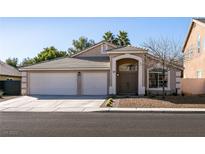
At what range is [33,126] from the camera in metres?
11.2

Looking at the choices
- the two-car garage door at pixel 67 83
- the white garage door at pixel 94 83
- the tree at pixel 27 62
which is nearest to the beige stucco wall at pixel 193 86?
the white garage door at pixel 94 83

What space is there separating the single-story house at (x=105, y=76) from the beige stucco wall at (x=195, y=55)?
14.9 feet

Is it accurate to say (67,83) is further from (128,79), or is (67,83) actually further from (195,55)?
(195,55)

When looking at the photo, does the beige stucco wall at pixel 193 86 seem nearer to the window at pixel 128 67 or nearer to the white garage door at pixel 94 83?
the window at pixel 128 67

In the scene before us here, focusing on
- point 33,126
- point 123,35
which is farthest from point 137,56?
point 123,35

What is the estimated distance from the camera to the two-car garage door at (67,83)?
27172mm

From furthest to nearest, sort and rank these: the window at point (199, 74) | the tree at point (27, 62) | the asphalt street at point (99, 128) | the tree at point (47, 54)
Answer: the tree at point (27, 62) < the tree at point (47, 54) < the window at point (199, 74) < the asphalt street at point (99, 128)

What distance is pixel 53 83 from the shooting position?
91.2 ft

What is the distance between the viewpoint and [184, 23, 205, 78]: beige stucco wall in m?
29.2

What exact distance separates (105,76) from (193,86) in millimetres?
9033

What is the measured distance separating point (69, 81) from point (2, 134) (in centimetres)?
1804

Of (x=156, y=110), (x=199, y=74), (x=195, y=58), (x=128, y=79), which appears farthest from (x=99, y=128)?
(x=195, y=58)

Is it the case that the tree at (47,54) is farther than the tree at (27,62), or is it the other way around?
the tree at (27,62)
